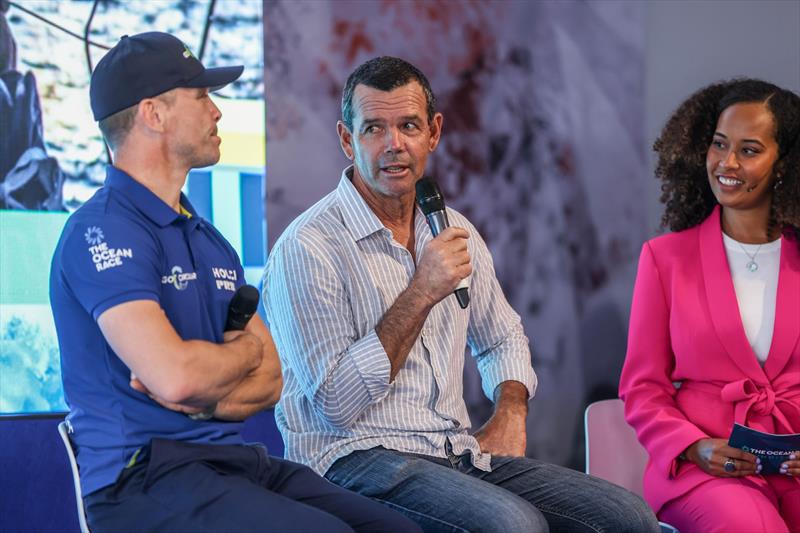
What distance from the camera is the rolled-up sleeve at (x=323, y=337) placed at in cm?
249

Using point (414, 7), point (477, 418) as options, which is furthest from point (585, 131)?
point (477, 418)

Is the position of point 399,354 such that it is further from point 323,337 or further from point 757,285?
point 757,285

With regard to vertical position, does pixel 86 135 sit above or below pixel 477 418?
above

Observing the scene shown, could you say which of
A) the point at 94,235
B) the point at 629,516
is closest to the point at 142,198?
the point at 94,235

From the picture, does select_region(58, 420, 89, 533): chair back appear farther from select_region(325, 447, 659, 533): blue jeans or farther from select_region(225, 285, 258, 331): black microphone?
select_region(325, 447, 659, 533): blue jeans

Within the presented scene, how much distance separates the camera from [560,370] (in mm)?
3959

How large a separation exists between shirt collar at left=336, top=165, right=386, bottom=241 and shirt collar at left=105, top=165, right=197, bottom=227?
633mm

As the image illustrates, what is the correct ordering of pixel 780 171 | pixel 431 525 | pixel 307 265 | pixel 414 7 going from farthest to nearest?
pixel 414 7 < pixel 780 171 < pixel 307 265 < pixel 431 525

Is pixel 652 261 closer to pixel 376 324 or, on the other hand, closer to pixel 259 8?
pixel 376 324

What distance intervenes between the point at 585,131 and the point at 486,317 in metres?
1.29

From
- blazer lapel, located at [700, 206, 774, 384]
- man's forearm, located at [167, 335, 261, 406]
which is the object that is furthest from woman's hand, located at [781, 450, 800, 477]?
man's forearm, located at [167, 335, 261, 406]

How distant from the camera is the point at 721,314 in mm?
3070

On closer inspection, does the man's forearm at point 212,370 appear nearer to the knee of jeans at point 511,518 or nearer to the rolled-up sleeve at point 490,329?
the knee of jeans at point 511,518

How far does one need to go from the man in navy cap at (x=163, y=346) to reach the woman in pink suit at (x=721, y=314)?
3.70 feet
